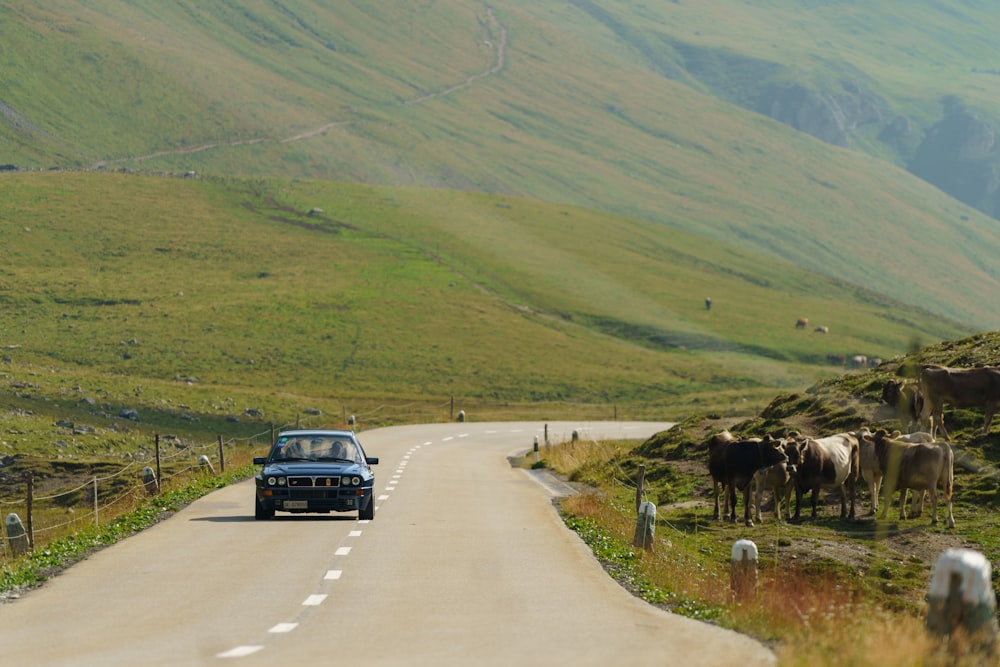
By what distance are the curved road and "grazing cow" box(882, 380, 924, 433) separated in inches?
372

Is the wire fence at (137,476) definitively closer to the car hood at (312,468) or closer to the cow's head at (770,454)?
the car hood at (312,468)

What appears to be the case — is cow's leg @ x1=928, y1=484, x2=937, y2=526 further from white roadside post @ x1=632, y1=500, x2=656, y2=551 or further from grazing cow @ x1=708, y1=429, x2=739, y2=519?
white roadside post @ x1=632, y1=500, x2=656, y2=551

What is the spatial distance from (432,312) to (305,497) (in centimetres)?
11569

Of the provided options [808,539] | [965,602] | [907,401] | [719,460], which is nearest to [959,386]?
[907,401]

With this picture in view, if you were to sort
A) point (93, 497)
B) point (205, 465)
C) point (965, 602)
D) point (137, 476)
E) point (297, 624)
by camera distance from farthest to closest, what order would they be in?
point (137, 476) → point (93, 497) → point (205, 465) → point (297, 624) → point (965, 602)

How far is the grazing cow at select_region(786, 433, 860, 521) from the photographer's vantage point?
1153 inches

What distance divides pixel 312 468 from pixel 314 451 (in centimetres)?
185

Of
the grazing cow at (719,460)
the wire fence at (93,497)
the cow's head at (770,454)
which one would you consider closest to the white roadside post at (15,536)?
the wire fence at (93,497)

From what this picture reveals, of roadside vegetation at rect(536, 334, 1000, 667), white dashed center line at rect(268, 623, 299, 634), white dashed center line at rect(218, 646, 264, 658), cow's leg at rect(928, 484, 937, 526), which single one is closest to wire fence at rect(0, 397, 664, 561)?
white dashed center line at rect(268, 623, 299, 634)

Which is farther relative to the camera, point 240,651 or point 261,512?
point 261,512

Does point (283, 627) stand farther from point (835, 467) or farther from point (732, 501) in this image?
point (835, 467)

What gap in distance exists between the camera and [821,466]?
2930cm

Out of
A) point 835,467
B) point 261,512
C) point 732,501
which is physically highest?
point 835,467

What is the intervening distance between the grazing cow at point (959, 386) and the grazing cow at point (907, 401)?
51cm
